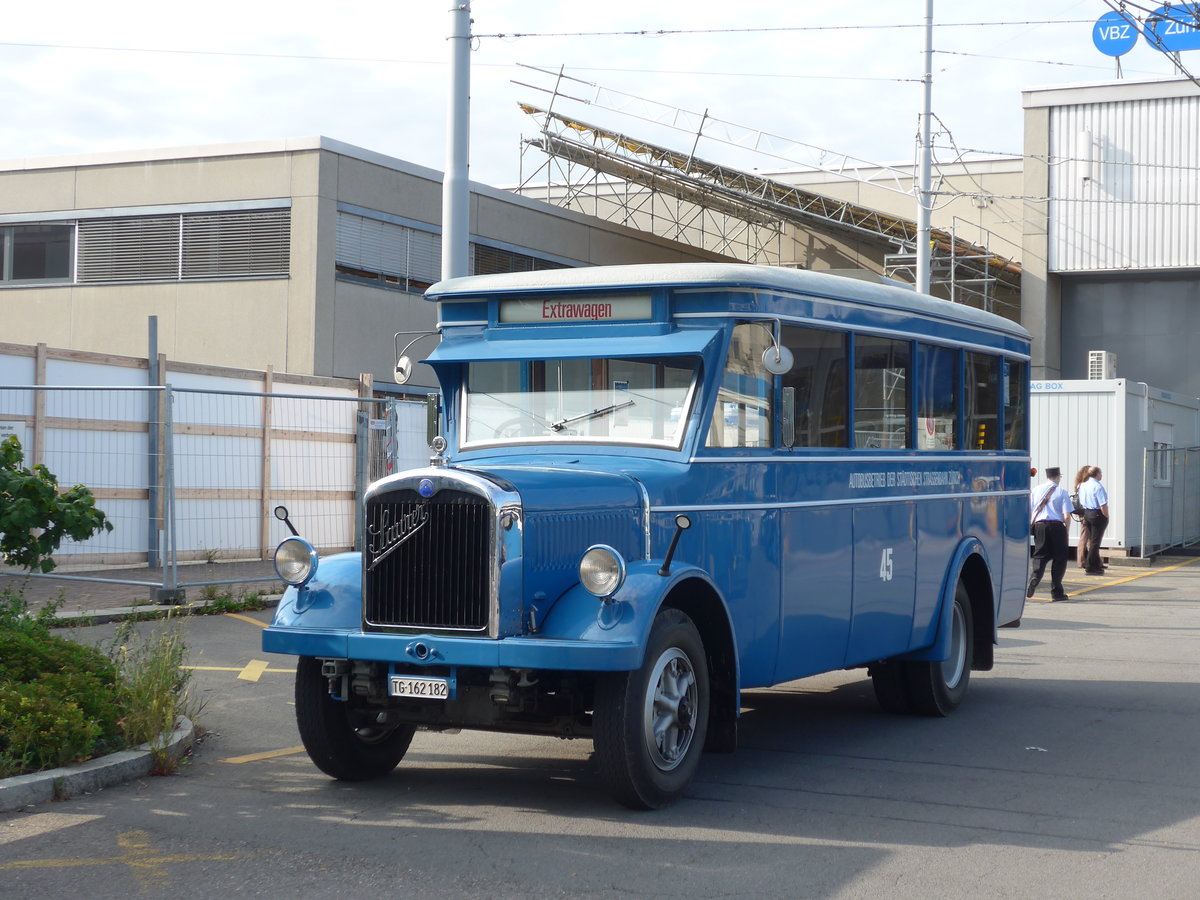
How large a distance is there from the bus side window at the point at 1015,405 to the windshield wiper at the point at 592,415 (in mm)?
4523

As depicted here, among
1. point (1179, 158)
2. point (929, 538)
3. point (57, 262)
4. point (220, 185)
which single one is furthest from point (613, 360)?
point (1179, 158)

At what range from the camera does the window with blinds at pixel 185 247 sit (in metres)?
29.0

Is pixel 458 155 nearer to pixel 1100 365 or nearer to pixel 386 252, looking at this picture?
pixel 386 252

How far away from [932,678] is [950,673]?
1.54 ft

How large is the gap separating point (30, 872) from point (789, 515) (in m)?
4.35

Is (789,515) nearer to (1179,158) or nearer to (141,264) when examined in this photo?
(141,264)

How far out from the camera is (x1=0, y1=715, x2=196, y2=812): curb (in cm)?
707

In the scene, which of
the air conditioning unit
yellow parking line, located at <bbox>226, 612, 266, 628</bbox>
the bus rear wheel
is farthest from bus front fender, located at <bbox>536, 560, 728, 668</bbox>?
the air conditioning unit

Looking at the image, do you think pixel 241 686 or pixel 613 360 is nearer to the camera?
pixel 613 360

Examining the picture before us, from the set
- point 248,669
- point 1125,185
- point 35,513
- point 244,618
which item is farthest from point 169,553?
point 1125,185

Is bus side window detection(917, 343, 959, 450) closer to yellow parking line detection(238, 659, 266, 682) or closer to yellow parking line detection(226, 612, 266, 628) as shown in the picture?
yellow parking line detection(238, 659, 266, 682)

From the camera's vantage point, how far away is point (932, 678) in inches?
400

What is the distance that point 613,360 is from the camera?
26.3 feet

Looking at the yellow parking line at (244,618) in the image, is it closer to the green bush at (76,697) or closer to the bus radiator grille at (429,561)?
the green bush at (76,697)
